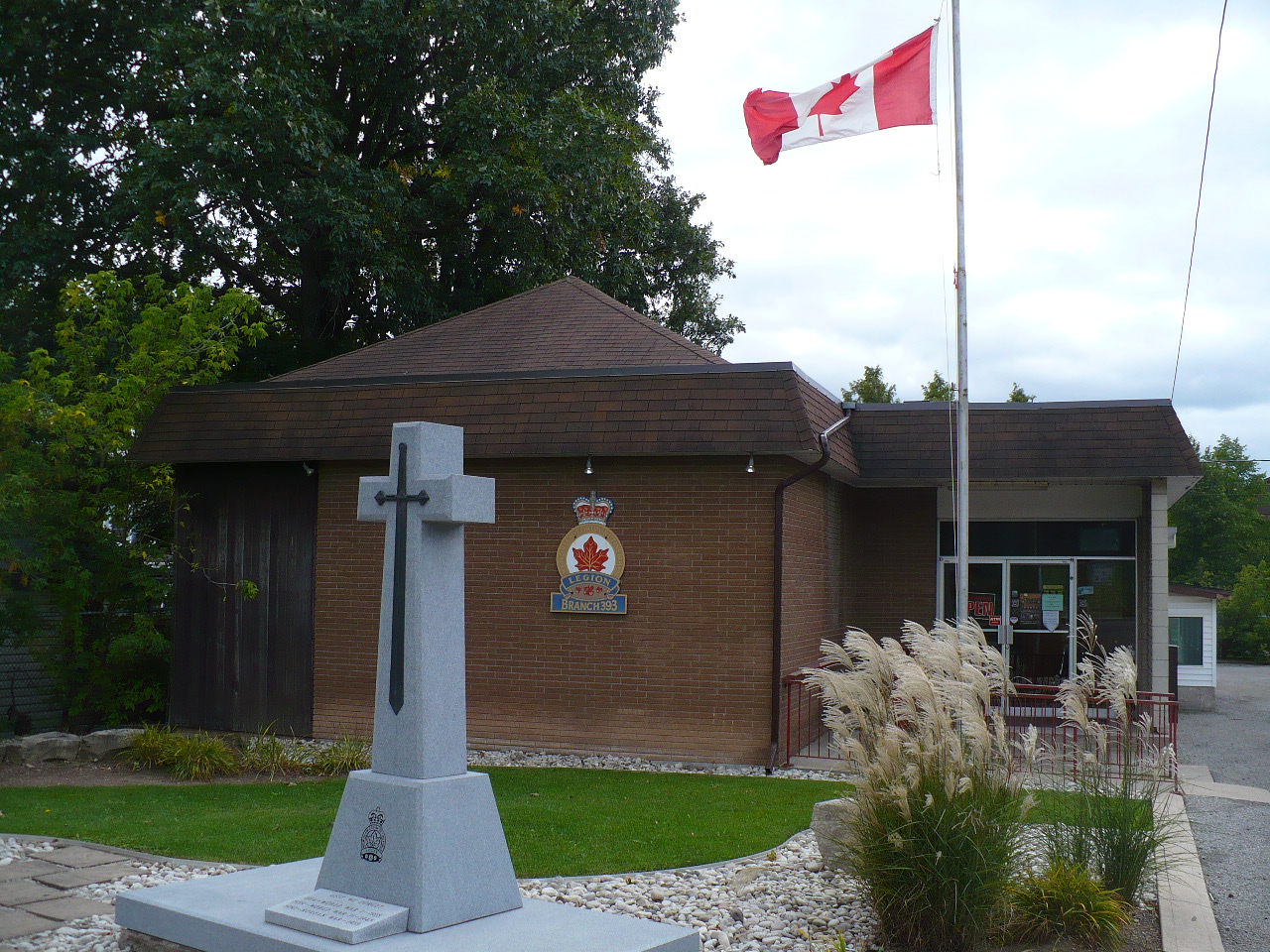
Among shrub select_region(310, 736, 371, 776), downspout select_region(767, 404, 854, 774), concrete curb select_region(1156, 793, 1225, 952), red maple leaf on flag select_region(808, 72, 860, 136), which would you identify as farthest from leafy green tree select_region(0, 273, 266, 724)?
concrete curb select_region(1156, 793, 1225, 952)

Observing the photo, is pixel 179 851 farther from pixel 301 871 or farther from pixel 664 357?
pixel 664 357

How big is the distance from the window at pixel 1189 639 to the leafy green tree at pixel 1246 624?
15828 mm

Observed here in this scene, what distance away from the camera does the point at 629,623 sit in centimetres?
1258

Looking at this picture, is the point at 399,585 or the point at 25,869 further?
the point at 25,869

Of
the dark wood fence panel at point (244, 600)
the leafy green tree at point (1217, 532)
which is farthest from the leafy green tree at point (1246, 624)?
the dark wood fence panel at point (244, 600)

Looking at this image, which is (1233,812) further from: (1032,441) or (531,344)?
(531,344)

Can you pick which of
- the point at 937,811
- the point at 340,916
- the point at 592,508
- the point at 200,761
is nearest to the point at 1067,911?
the point at 937,811

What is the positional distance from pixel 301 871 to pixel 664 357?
356 inches

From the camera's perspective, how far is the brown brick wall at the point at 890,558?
16.6 m

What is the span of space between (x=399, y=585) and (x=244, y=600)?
8990 mm

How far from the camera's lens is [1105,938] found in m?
6.05

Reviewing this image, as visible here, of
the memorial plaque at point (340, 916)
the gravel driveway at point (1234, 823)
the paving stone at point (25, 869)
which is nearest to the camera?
the memorial plaque at point (340, 916)

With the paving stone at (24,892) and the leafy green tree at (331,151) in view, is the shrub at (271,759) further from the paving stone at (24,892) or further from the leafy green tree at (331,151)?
the leafy green tree at (331,151)

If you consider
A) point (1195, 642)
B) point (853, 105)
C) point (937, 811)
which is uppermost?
point (853, 105)
